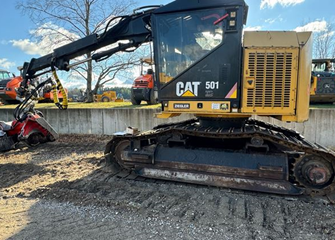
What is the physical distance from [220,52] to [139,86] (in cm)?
737

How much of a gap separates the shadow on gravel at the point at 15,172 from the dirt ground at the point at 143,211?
0.04 m

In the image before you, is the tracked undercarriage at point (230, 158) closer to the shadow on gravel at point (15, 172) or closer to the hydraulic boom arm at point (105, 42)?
the shadow on gravel at point (15, 172)

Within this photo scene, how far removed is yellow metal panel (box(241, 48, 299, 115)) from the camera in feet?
12.2

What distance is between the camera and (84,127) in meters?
9.02

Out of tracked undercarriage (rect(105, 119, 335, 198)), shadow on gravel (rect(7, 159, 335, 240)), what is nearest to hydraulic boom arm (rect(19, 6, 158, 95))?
tracked undercarriage (rect(105, 119, 335, 198))

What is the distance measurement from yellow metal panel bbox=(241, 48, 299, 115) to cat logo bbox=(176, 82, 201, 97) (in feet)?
2.50

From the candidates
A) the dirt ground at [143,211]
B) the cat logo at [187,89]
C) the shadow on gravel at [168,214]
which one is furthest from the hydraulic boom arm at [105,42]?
the shadow on gravel at [168,214]

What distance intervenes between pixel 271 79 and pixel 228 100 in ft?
2.34

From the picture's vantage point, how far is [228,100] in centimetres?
395

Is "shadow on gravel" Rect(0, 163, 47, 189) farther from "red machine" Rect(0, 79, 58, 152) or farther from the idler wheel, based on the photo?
the idler wheel

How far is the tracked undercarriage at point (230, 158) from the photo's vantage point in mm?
3621

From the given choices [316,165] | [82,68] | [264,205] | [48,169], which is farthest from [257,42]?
[82,68]

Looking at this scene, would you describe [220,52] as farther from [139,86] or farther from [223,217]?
[139,86]

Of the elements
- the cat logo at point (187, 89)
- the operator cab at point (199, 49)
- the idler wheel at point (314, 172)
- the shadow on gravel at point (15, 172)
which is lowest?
the shadow on gravel at point (15, 172)
